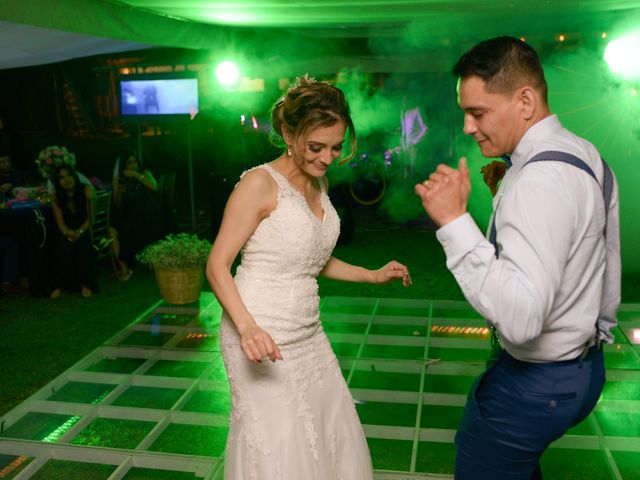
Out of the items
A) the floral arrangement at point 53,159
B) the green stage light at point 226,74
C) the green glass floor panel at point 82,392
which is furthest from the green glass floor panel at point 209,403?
the green stage light at point 226,74

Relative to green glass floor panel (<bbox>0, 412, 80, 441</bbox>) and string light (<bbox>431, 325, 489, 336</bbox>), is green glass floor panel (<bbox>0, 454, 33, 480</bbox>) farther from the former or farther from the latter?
string light (<bbox>431, 325, 489, 336</bbox>)

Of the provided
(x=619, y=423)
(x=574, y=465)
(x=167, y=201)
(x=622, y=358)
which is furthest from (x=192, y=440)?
(x=167, y=201)

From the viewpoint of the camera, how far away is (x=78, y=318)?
589cm

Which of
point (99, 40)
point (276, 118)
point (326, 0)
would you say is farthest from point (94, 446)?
point (99, 40)

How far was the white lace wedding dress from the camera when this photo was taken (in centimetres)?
238

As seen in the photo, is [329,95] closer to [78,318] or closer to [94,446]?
[94,446]

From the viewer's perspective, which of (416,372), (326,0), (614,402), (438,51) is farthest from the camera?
(438,51)

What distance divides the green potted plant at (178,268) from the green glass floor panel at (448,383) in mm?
2381

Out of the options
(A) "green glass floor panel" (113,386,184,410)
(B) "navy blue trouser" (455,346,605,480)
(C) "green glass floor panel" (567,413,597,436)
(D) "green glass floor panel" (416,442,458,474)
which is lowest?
(A) "green glass floor panel" (113,386,184,410)

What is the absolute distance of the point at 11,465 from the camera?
331 cm

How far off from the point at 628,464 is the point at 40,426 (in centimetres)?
295

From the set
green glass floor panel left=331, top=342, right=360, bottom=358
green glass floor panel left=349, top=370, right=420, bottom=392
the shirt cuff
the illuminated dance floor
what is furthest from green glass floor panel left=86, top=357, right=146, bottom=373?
the shirt cuff

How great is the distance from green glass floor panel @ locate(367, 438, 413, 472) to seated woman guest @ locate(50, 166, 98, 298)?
3.95 m

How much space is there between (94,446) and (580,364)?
8.12 feet
